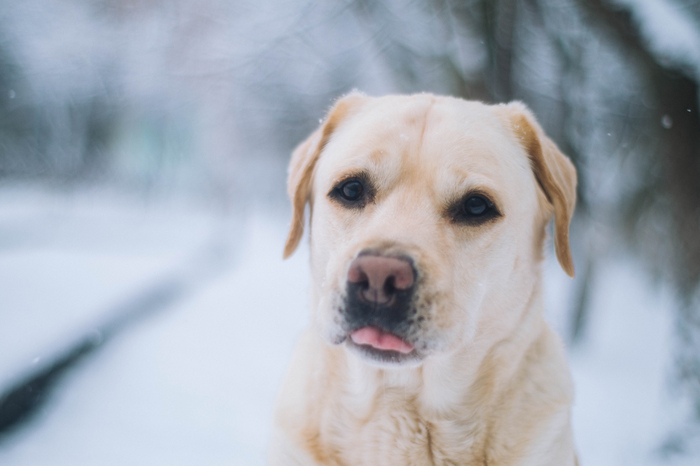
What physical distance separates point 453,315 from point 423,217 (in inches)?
15.8

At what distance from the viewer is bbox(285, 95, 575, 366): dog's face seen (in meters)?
1.19

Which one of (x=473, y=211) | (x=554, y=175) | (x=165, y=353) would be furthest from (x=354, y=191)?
(x=165, y=353)

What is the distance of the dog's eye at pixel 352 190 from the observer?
1643 millimetres

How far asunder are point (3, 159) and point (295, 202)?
11.0 feet

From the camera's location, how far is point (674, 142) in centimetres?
329

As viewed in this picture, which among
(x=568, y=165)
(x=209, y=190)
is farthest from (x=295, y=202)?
(x=209, y=190)

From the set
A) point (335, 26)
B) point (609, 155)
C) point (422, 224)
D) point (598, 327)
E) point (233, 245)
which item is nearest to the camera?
point (422, 224)

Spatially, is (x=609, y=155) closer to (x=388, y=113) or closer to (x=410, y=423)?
(x=388, y=113)

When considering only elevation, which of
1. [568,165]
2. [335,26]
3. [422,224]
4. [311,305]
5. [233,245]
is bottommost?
[233,245]

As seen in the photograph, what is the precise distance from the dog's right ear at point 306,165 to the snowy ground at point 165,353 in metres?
1.38

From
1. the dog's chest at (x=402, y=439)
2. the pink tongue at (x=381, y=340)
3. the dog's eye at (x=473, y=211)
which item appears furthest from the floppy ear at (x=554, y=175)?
the pink tongue at (x=381, y=340)

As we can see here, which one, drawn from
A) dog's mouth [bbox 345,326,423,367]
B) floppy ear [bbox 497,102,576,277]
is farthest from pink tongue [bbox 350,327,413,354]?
floppy ear [bbox 497,102,576,277]

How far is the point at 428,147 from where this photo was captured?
1579mm

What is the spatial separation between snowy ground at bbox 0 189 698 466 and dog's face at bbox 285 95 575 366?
1.98 ft
